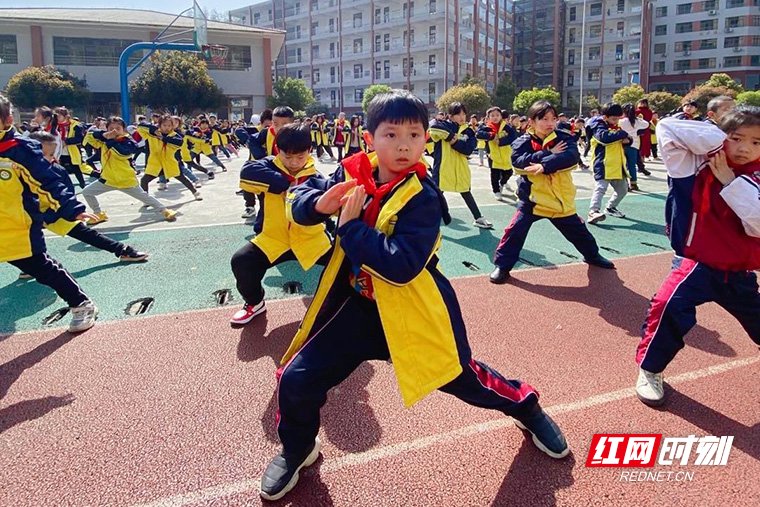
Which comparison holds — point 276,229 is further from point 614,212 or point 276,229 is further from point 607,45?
point 607,45

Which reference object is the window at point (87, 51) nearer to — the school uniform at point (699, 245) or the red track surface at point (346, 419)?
the red track surface at point (346, 419)

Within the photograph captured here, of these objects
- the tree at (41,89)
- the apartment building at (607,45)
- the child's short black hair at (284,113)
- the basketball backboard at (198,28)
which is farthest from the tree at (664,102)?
the child's short black hair at (284,113)

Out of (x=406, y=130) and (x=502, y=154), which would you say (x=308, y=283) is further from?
(x=502, y=154)

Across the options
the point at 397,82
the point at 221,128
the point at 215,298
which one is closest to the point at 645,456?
the point at 215,298

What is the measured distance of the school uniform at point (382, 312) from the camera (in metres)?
1.79

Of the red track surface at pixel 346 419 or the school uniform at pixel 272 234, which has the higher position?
the school uniform at pixel 272 234

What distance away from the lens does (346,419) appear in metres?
2.72

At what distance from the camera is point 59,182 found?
3920mm

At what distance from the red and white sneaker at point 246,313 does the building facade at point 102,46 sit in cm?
3902

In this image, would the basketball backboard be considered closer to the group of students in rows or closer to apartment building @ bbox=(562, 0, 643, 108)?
the group of students in rows

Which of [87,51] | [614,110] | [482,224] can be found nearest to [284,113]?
[482,224]

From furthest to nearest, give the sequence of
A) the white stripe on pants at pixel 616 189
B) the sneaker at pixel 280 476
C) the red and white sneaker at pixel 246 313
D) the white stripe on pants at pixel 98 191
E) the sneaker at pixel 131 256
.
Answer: the white stripe on pants at pixel 616 189
the white stripe on pants at pixel 98 191
the sneaker at pixel 131 256
the red and white sneaker at pixel 246 313
the sneaker at pixel 280 476

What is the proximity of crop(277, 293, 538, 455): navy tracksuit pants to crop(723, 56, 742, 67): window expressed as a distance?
65716 millimetres

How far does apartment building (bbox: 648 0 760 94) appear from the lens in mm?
52750
